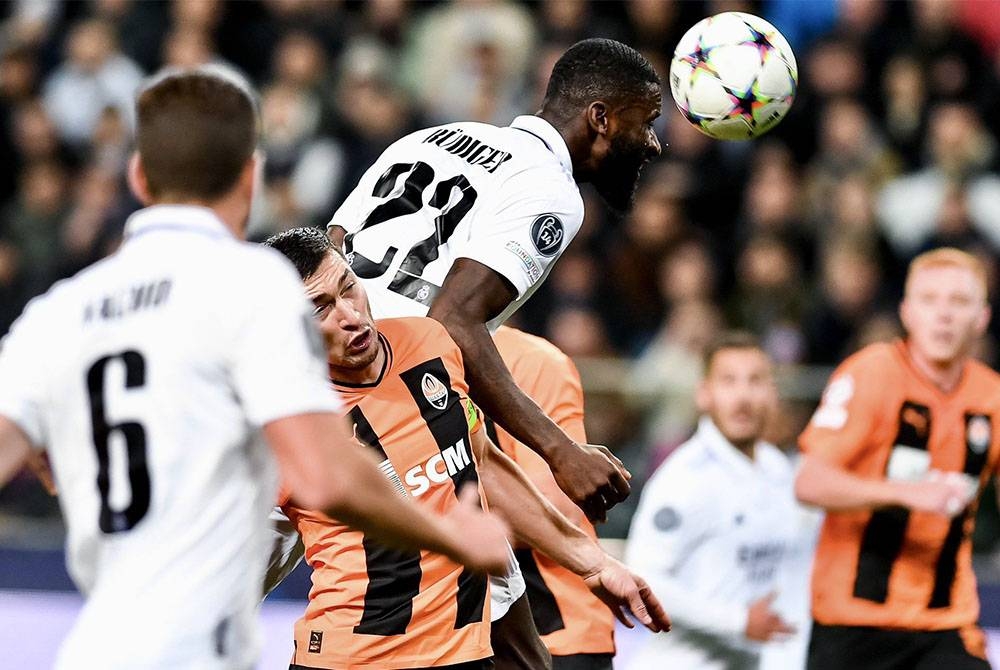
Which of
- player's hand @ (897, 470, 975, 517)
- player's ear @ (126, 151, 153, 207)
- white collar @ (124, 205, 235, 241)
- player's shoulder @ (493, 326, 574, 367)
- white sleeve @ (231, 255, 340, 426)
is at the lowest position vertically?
player's hand @ (897, 470, 975, 517)

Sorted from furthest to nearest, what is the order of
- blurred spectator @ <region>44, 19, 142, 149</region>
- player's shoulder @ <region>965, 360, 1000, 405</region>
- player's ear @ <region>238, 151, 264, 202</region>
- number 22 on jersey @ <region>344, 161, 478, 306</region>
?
blurred spectator @ <region>44, 19, 142, 149</region> → player's shoulder @ <region>965, 360, 1000, 405</region> → number 22 on jersey @ <region>344, 161, 478, 306</region> → player's ear @ <region>238, 151, 264, 202</region>

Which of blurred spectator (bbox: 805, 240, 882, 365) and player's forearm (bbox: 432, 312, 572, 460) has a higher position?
player's forearm (bbox: 432, 312, 572, 460)

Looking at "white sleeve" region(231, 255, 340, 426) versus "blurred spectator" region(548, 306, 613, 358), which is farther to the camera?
"blurred spectator" region(548, 306, 613, 358)

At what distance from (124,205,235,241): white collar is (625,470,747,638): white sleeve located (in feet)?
10.8

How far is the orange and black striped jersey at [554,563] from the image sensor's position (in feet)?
17.1

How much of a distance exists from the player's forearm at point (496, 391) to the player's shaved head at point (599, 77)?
Answer: 3.17ft

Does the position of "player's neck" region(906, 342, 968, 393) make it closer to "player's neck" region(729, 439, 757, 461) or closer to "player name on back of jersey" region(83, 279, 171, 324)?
"player's neck" region(729, 439, 757, 461)

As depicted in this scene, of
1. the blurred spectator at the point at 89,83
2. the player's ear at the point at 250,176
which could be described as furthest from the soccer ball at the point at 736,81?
the blurred spectator at the point at 89,83

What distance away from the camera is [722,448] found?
6.26 meters

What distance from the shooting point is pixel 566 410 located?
5230 mm

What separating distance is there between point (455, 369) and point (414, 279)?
47 cm

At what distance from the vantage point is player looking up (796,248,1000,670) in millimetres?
5801

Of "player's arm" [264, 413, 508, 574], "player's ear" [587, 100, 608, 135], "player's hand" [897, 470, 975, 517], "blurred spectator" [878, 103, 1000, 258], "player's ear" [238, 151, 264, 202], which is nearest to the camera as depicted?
"player's arm" [264, 413, 508, 574]

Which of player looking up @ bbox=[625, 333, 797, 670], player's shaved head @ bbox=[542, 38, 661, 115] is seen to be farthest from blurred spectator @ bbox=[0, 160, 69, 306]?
player's shaved head @ bbox=[542, 38, 661, 115]
